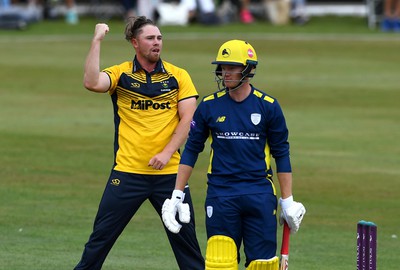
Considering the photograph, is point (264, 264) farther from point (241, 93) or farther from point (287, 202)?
point (241, 93)

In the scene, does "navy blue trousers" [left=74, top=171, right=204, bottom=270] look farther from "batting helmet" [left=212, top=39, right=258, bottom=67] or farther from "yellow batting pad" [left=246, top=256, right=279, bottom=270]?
"batting helmet" [left=212, top=39, right=258, bottom=67]

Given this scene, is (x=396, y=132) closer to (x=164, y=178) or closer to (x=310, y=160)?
(x=310, y=160)

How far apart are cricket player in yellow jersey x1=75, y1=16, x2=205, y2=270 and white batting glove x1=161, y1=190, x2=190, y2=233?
0.72m

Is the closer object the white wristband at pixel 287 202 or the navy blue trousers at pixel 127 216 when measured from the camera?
the white wristband at pixel 287 202

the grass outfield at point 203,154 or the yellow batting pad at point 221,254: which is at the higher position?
the yellow batting pad at point 221,254

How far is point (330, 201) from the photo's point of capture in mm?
14867

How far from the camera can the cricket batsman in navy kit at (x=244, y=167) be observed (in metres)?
8.37

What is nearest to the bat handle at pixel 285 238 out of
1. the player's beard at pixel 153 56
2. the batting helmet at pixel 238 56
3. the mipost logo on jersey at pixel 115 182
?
the batting helmet at pixel 238 56

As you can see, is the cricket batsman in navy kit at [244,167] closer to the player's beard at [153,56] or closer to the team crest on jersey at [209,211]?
the team crest on jersey at [209,211]

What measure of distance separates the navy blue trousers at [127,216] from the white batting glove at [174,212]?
743 mm

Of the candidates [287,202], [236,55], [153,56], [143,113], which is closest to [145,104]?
[143,113]

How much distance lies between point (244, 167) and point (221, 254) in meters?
0.67

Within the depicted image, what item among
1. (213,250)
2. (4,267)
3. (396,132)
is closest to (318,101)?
(396,132)

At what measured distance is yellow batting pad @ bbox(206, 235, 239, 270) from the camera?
323 inches
